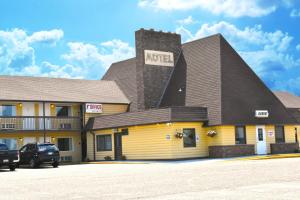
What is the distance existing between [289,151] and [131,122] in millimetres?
11762

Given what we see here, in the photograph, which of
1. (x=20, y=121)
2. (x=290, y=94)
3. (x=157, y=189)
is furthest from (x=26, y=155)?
(x=290, y=94)

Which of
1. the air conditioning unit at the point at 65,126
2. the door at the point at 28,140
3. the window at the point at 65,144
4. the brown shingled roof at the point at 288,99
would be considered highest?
the brown shingled roof at the point at 288,99

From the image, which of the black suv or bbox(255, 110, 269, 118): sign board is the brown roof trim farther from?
the black suv

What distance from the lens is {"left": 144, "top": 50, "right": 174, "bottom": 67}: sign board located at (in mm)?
40847

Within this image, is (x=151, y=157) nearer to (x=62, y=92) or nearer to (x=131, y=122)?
(x=131, y=122)

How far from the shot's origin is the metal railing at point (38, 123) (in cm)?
3781

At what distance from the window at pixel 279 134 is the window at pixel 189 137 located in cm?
713

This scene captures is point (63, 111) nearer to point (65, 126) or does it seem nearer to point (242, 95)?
point (65, 126)

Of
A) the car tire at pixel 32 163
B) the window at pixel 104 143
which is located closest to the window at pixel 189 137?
the window at pixel 104 143

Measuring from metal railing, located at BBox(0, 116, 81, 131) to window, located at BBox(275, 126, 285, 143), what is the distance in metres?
14.8

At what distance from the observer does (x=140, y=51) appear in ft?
134

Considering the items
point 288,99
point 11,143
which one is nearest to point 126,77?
point 11,143

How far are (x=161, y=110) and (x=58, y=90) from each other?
38.5 ft

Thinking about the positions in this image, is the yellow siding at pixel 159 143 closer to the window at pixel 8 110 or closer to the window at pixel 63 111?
the window at pixel 63 111
